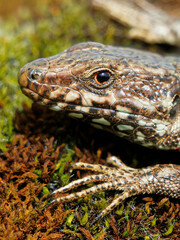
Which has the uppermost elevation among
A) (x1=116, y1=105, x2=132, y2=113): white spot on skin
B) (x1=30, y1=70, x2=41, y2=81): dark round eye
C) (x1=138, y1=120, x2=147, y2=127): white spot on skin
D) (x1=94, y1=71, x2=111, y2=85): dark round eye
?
(x1=94, y1=71, x2=111, y2=85): dark round eye

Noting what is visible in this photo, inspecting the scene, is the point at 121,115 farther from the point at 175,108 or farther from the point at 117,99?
the point at 175,108

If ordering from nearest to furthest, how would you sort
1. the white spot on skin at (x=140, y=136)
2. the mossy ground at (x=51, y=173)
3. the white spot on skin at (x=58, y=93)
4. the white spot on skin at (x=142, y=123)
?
the mossy ground at (x=51, y=173) < the white spot on skin at (x=58, y=93) < the white spot on skin at (x=142, y=123) < the white spot on skin at (x=140, y=136)

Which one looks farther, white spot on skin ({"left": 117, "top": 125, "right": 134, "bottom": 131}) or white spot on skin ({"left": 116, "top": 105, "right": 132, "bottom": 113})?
white spot on skin ({"left": 117, "top": 125, "right": 134, "bottom": 131})

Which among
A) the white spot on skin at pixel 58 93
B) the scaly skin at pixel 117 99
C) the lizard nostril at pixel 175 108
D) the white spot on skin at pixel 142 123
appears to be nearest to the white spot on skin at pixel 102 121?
the scaly skin at pixel 117 99

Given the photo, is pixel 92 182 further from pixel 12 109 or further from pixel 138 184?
pixel 12 109

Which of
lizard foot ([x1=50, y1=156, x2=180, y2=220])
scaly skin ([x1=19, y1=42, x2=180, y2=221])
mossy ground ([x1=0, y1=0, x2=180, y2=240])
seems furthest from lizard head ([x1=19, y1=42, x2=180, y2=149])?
mossy ground ([x1=0, y1=0, x2=180, y2=240])

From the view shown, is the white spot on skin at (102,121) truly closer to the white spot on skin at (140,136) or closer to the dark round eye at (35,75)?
the white spot on skin at (140,136)

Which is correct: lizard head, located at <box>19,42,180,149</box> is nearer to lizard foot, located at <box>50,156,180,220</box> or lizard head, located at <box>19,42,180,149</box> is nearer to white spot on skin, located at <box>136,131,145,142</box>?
white spot on skin, located at <box>136,131,145,142</box>
